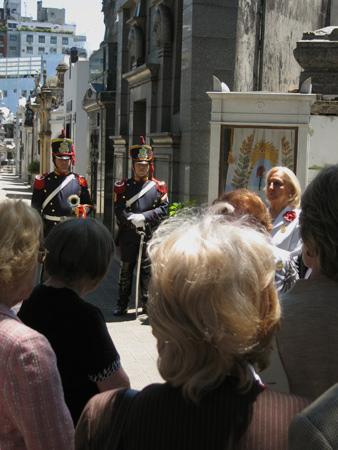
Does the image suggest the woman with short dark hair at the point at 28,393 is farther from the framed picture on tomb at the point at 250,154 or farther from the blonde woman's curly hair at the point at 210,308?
the framed picture on tomb at the point at 250,154

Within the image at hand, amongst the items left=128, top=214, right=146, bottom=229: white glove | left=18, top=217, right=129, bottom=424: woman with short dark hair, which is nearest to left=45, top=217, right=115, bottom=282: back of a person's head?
left=18, top=217, right=129, bottom=424: woman with short dark hair

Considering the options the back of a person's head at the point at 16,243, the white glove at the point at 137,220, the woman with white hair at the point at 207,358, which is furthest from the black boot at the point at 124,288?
the woman with white hair at the point at 207,358

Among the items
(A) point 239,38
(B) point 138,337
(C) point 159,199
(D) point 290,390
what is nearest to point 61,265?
(D) point 290,390

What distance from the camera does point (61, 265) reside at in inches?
111

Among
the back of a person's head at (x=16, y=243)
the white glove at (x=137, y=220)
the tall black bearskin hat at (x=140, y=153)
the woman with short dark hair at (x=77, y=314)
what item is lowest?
the white glove at (x=137, y=220)

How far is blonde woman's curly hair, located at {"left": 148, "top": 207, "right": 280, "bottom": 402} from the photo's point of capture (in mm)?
1688

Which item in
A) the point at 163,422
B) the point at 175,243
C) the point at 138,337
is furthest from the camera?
the point at 138,337

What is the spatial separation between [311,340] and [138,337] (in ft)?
16.6

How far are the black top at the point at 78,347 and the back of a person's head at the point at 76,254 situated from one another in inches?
5.6

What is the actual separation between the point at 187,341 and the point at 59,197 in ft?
21.7

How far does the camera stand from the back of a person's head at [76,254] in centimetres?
282

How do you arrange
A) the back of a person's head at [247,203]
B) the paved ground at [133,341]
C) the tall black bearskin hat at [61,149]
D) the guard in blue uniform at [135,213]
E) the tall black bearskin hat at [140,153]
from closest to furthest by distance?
the back of a person's head at [247,203] < the paved ground at [133,341] < the guard in blue uniform at [135,213] < the tall black bearskin hat at [140,153] < the tall black bearskin hat at [61,149]

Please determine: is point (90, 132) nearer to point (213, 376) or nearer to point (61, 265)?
point (61, 265)

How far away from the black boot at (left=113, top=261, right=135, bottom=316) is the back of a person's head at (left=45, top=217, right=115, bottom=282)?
207 inches
